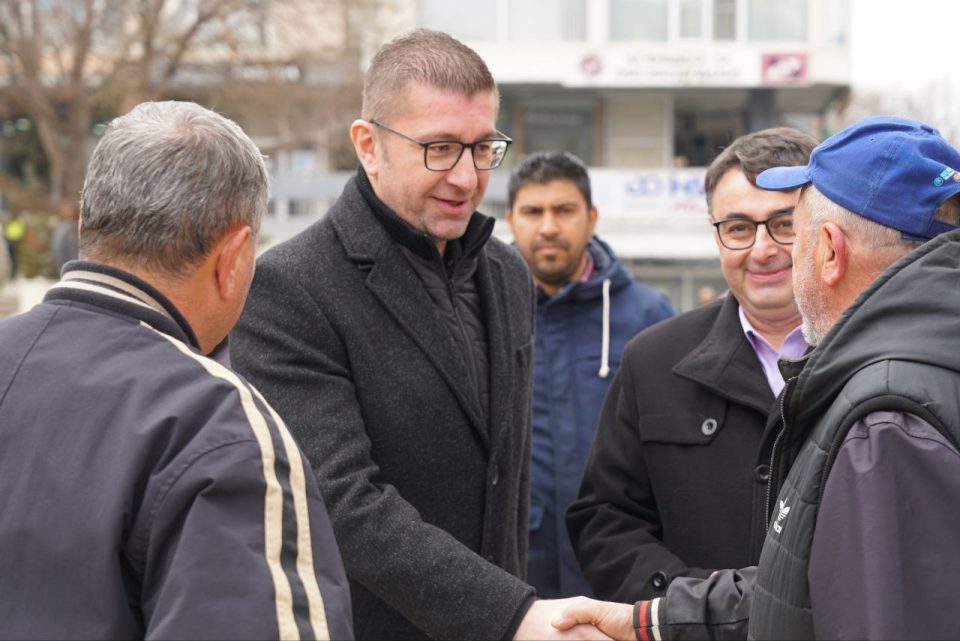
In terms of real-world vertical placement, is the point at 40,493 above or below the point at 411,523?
above

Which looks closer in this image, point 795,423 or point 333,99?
point 795,423

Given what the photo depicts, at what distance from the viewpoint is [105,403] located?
193 cm

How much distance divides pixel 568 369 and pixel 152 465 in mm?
3037

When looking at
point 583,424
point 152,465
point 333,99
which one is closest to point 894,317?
point 152,465

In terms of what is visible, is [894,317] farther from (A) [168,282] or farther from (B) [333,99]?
(B) [333,99]

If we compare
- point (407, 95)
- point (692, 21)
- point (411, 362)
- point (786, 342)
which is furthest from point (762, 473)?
point (692, 21)

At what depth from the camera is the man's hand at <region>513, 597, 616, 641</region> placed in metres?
2.93

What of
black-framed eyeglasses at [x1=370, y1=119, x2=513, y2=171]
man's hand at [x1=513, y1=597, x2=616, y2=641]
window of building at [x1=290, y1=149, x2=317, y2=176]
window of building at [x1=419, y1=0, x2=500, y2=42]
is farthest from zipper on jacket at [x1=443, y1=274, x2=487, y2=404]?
window of building at [x1=290, y1=149, x2=317, y2=176]

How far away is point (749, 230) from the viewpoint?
344cm

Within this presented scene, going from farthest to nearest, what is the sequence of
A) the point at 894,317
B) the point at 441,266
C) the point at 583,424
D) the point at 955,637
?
the point at 583,424 < the point at 441,266 < the point at 894,317 < the point at 955,637

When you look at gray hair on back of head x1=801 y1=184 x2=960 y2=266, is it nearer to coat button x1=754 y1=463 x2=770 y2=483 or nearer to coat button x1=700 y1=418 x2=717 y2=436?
coat button x1=754 y1=463 x2=770 y2=483

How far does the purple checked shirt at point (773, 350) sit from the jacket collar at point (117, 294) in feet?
5.87

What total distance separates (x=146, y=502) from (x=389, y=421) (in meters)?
1.28

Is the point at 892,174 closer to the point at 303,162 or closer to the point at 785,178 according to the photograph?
the point at 785,178
